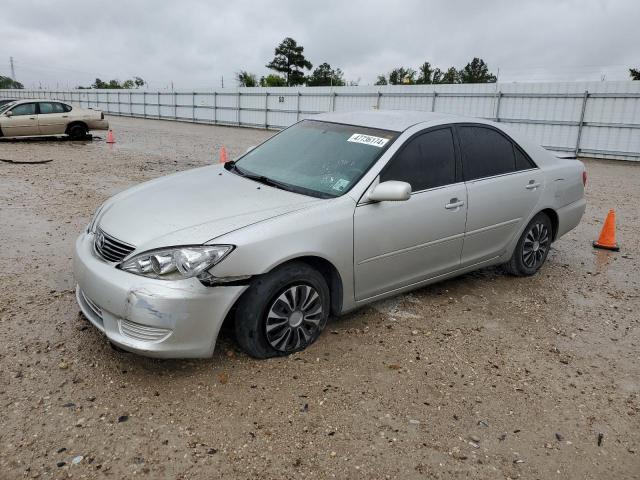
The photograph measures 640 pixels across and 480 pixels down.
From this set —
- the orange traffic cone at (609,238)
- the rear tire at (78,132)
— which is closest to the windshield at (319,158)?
the orange traffic cone at (609,238)

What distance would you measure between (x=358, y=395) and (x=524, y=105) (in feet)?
58.0

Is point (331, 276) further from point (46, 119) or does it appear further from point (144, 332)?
point (46, 119)

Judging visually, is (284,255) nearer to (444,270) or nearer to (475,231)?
(444,270)

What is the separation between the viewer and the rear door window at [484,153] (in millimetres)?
4359

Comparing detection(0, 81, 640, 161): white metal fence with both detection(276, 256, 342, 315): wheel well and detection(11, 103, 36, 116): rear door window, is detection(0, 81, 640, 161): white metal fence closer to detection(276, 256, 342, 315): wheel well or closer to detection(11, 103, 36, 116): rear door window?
detection(11, 103, 36, 116): rear door window

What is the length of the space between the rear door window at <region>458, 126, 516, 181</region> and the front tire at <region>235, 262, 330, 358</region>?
1772 millimetres

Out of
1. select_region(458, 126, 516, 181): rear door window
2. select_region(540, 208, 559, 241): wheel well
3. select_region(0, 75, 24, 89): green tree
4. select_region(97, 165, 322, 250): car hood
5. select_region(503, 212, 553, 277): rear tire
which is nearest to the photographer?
select_region(97, 165, 322, 250): car hood

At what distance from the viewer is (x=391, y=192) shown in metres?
3.47

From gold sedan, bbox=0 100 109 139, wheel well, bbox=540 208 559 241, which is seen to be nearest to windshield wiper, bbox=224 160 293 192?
wheel well, bbox=540 208 559 241

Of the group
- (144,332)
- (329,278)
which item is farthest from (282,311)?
(144,332)

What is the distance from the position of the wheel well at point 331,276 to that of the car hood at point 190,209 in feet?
1.19

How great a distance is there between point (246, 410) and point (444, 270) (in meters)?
2.11

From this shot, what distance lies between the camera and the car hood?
3039 millimetres

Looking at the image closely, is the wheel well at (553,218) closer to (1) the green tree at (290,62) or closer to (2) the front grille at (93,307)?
(2) the front grille at (93,307)
